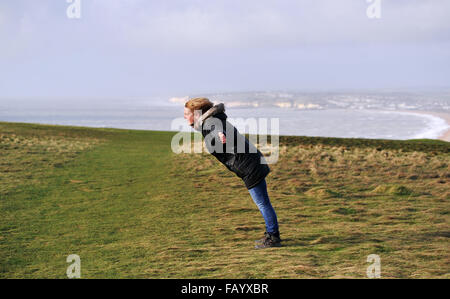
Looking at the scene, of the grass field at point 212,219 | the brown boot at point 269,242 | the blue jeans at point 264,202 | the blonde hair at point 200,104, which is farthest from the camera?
the brown boot at point 269,242

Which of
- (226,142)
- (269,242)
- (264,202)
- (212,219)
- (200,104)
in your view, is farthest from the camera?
(212,219)

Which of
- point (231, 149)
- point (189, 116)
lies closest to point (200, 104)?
point (189, 116)

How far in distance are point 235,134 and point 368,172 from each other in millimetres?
10619

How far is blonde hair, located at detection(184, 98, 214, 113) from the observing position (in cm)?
561

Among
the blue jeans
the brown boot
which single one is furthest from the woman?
the brown boot

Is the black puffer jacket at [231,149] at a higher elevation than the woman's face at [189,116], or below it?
below

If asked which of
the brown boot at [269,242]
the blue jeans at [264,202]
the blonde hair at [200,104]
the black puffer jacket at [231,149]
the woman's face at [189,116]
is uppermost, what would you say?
the blonde hair at [200,104]

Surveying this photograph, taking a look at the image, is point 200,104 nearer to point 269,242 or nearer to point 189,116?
point 189,116

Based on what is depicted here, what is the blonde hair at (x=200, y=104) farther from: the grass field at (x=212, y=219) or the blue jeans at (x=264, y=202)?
the grass field at (x=212, y=219)

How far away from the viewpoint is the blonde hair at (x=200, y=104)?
5612mm

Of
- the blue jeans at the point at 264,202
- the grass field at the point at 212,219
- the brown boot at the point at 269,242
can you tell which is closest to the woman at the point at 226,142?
the blue jeans at the point at 264,202

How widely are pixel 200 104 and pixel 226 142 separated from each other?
63cm

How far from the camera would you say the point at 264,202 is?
5.94m

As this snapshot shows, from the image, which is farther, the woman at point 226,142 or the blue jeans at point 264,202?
the blue jeans at point 264,202
